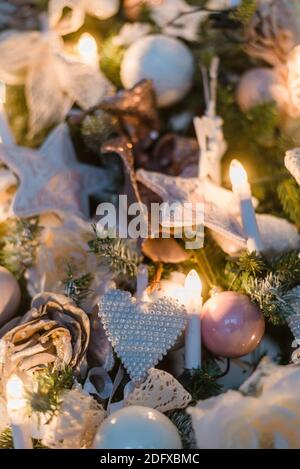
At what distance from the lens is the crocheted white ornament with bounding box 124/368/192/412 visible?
2.35 feet

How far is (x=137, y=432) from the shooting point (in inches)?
24.5

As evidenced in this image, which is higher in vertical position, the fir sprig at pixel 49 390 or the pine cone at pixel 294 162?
the pine cone at pixel 294 162

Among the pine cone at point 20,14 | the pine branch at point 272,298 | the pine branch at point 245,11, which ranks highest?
the pine branch at point 245,11

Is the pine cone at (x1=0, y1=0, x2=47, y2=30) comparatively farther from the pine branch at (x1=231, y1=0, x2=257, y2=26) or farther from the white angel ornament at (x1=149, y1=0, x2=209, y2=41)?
the pine branch at (x1=231, y1=0, x2=257, y2=26)

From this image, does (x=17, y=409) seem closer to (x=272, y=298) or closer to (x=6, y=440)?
(x=6, y=440)

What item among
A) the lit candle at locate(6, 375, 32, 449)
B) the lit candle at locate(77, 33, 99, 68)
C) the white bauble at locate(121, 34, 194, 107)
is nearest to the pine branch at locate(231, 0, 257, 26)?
the white bauble at locate(121, 34, 194, 107)

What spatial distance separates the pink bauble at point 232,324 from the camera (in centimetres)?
76

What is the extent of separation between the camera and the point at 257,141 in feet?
3.21

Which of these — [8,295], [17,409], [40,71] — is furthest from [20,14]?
[17,409]

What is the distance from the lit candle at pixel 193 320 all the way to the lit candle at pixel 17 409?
0.26m

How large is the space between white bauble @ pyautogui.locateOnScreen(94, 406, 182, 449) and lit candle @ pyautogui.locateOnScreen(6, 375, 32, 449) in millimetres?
97

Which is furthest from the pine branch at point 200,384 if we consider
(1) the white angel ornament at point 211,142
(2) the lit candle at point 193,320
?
(1) the white angel ornament at point 211,142

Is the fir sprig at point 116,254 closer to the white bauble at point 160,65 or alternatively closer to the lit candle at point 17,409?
the lit candle at point 17,409
